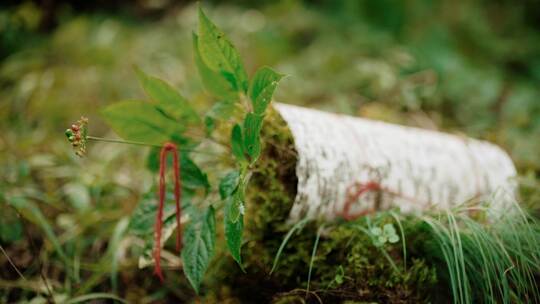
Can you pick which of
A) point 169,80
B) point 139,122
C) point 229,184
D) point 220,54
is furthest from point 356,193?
point 169,80

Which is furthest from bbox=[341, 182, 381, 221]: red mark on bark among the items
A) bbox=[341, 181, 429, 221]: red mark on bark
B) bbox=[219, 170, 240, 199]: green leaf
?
bbox=[219, 170, 240, 199]: green leaf

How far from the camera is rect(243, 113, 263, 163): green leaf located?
1153mm

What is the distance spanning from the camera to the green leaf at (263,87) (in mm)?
1161

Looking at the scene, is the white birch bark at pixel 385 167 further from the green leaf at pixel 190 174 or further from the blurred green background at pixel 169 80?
the green leaf at pixel 190 174

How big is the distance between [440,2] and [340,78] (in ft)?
5.54

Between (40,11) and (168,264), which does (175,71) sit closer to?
(40,11)

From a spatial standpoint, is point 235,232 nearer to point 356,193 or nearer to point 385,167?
point 356,193

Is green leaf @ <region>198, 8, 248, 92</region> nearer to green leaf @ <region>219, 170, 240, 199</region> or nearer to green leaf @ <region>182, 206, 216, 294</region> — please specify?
green leaf @ <region>219, 170, 240, 199</region>

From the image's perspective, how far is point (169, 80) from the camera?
128 inches

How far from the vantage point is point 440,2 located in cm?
402

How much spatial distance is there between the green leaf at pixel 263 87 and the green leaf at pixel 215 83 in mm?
189

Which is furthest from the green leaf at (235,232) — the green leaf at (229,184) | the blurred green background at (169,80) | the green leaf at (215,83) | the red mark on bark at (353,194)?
the blurred green background at (169,80)

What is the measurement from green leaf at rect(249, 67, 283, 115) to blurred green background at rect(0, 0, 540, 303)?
1028 mm

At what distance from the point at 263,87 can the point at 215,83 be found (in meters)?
0.32
